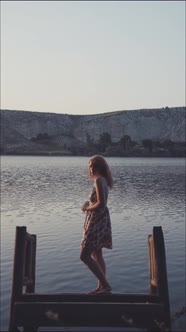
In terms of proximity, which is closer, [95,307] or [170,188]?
[95,307]

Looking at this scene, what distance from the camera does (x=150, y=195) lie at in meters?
45.8

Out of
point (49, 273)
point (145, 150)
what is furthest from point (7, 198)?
point (145, 150)

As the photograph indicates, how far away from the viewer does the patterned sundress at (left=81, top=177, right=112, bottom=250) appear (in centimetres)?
830

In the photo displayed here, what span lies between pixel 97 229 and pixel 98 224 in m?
0.09

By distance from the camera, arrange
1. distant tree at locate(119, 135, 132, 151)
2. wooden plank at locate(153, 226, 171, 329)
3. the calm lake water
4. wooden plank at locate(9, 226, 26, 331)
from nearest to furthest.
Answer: wooden plank at locate(153, 226, 171, 329), wooden plank at locate(9, 226, 26, 331), the calm lake water, distant tree at locate(119, 135, 132, 151)

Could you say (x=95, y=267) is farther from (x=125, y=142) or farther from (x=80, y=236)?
(x=125, y=142)

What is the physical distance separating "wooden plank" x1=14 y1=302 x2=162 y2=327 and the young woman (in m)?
1.40

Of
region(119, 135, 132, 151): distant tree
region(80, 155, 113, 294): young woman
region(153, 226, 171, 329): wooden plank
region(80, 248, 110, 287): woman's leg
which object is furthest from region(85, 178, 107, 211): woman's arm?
region(119, 135, 132, 151): distant tree

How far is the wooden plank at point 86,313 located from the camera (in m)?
6.71

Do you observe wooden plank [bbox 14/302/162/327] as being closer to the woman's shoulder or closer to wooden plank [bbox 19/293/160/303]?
wooden plank [bbox 19/293/160/303]

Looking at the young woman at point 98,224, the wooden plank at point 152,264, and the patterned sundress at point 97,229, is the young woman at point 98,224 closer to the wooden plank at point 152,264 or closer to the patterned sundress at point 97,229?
the patterned sundress at point 97,229

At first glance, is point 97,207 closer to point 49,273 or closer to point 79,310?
point 79,310

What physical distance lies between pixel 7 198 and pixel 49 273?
26.1m

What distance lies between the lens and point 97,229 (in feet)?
27.4
